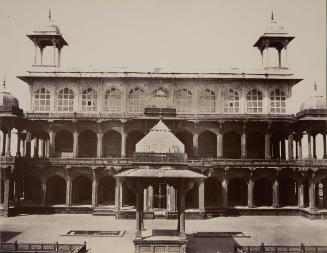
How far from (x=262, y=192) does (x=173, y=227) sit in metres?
17.2

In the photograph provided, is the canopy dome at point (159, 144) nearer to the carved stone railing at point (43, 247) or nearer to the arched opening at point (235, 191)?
the carved stone railing at point (43, 247)

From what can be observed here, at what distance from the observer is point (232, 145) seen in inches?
1977

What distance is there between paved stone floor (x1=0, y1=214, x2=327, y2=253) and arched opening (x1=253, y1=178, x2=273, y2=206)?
5.59m

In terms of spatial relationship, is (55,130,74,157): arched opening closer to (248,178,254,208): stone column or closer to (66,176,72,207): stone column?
(66,176,72,207): stone column

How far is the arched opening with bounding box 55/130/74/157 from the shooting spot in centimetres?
4978

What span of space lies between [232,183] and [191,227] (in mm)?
14776

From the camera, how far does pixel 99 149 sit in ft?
153

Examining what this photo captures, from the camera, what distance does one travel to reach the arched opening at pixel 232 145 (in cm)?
4997

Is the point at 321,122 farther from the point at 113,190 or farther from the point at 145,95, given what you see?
the point at 113,190

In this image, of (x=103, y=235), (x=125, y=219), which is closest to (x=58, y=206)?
(x=125, y=219)

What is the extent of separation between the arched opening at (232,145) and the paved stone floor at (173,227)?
9.30 meters

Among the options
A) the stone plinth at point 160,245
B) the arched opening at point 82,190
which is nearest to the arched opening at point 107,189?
the arched opening at point 82,190

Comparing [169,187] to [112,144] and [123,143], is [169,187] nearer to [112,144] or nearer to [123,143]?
[123,143]

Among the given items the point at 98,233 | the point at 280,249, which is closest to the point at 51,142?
the point at 98,233
